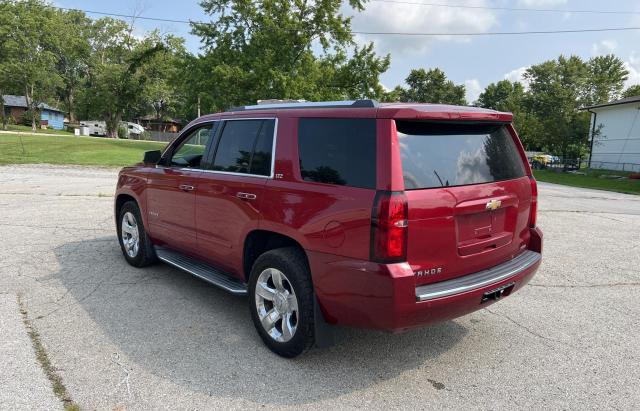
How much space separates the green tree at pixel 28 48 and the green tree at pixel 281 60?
2992cm

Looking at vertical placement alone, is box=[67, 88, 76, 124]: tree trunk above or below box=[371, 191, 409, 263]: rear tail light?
above

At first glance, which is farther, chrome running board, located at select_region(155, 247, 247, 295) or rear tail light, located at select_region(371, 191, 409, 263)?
chrome running board, located at select_region(155, 247, 247, 295)

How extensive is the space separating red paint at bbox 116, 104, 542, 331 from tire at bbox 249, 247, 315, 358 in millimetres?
132

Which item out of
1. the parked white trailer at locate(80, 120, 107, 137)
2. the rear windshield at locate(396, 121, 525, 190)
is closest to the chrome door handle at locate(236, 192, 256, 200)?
the rear windshield at locate(396, 121, 525, 190)

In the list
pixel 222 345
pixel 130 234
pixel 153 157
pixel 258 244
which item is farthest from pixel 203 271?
pixel 130 234

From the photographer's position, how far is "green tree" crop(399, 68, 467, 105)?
8469 centimetres

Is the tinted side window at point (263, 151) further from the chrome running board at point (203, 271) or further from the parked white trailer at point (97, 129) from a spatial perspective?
the parked white trailer at point (97, 129)

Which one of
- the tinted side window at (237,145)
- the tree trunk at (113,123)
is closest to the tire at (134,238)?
the tinted side window at (237,145)

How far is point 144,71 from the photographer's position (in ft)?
189

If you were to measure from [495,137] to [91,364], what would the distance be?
3.56m

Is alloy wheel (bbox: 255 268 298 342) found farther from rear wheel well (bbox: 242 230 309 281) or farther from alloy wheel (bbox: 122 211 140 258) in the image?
alloy wheel (bbox: 122 211 140 258)

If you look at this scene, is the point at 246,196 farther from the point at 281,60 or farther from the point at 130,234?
the point at 281,60

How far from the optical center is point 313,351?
12.5ft

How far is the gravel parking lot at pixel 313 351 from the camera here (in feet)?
10.4
